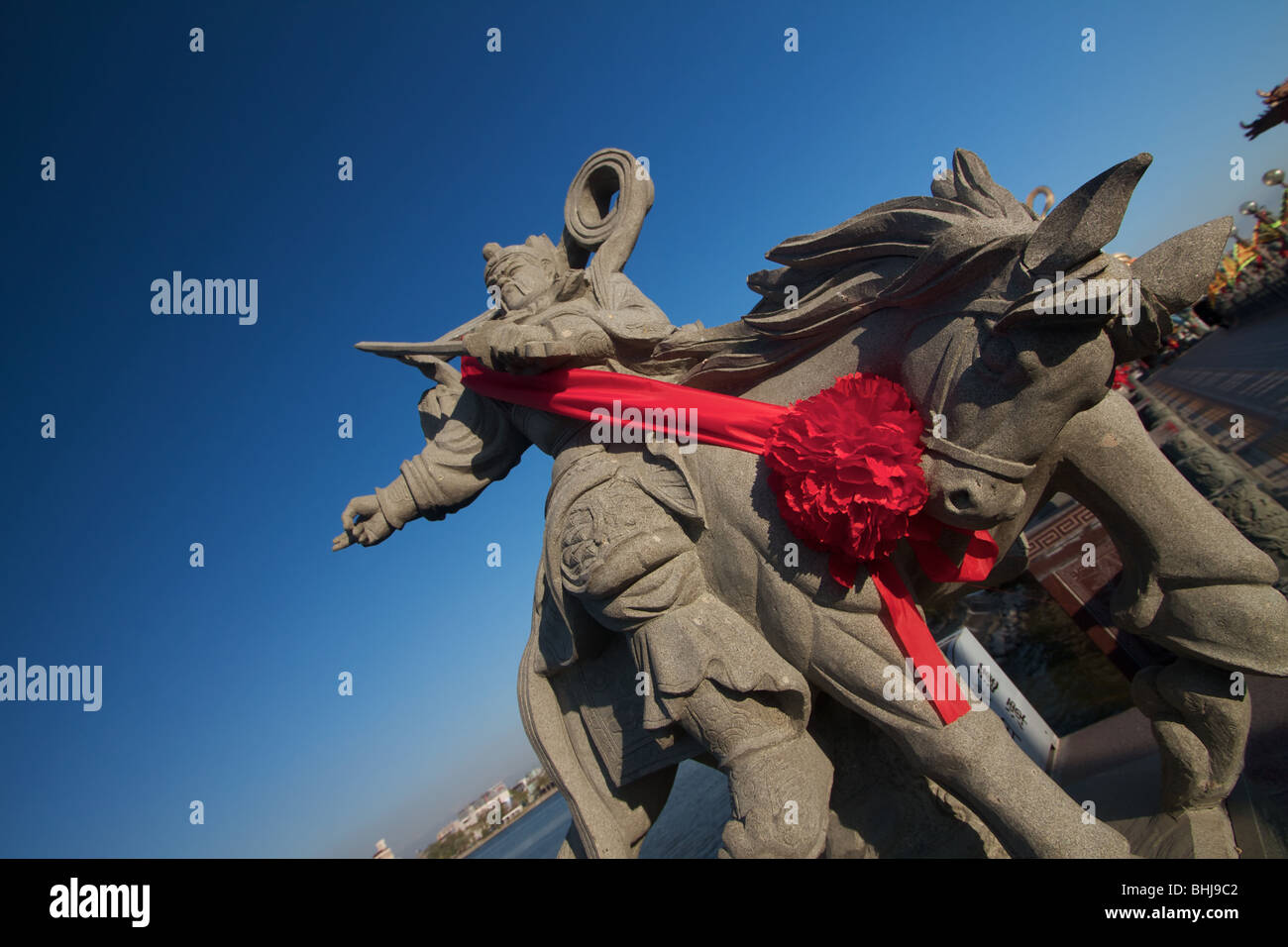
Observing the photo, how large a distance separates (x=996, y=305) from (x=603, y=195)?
301 cm

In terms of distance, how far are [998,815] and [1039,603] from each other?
6309 mm

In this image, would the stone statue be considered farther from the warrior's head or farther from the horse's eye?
the warrior's head

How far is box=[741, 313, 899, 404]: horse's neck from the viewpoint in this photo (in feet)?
9.46

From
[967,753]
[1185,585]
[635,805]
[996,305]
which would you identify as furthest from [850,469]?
[635,805]

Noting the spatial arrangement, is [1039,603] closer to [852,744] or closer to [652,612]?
[852,744]

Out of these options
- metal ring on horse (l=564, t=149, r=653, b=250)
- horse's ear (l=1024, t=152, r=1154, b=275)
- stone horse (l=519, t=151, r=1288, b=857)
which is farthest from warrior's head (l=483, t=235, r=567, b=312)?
horse's ear (l=1024, t=152, r=1154, b=275)

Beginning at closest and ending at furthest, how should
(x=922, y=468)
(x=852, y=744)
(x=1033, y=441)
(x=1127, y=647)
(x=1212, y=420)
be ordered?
(x=1033, y=441) < (x=922, y=468) < (x=852, y=744) < (x=1127, y=647) < (x=1212, y=420)

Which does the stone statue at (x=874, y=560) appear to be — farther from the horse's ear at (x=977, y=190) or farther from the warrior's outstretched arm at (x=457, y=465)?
the warrior's outstretched arm at (x=457, y=465)

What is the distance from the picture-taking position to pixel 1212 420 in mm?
10258

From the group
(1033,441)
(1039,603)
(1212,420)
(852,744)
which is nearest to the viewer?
(1033,441)

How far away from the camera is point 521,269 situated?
14.2 feet

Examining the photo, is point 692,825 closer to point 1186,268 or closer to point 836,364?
point 836,364
